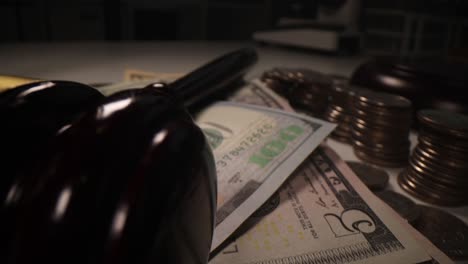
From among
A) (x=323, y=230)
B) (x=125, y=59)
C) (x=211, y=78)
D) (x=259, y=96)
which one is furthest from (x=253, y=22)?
(x=323, y=230)

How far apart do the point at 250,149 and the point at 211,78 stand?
0.72 ft

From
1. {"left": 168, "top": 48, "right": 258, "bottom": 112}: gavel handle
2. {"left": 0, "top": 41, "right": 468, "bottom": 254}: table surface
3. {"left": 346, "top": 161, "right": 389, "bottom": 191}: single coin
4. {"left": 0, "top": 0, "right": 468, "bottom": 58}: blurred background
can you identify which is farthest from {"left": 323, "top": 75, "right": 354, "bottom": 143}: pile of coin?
{"left": 0, "top": 0, "right": 468, "bottom": 58}: blurred background

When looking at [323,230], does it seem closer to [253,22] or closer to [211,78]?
[211,78]

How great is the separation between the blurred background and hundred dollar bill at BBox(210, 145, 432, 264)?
1273mm

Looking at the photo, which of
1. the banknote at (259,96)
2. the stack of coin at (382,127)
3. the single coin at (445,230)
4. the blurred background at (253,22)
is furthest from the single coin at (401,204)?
the blurred background at (253,22)

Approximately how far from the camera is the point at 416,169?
0.53 metres

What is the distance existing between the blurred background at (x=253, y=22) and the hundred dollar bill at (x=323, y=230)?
1273 mm

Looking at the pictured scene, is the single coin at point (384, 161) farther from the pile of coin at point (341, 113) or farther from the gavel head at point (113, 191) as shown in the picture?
the gavel head at point (113, 191)

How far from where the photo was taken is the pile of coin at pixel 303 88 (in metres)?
0.82

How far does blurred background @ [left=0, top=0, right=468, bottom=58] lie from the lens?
1842 mm

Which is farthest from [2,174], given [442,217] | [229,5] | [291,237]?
[229,5]

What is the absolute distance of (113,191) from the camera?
6.9 inches

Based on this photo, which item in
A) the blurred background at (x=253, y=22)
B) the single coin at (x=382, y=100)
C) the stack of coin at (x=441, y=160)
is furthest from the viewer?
the blurred background at (x=253, y=22)

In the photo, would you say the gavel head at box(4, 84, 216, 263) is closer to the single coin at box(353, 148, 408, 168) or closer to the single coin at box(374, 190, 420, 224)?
the single coin at box(374, 190, 420, 224)
